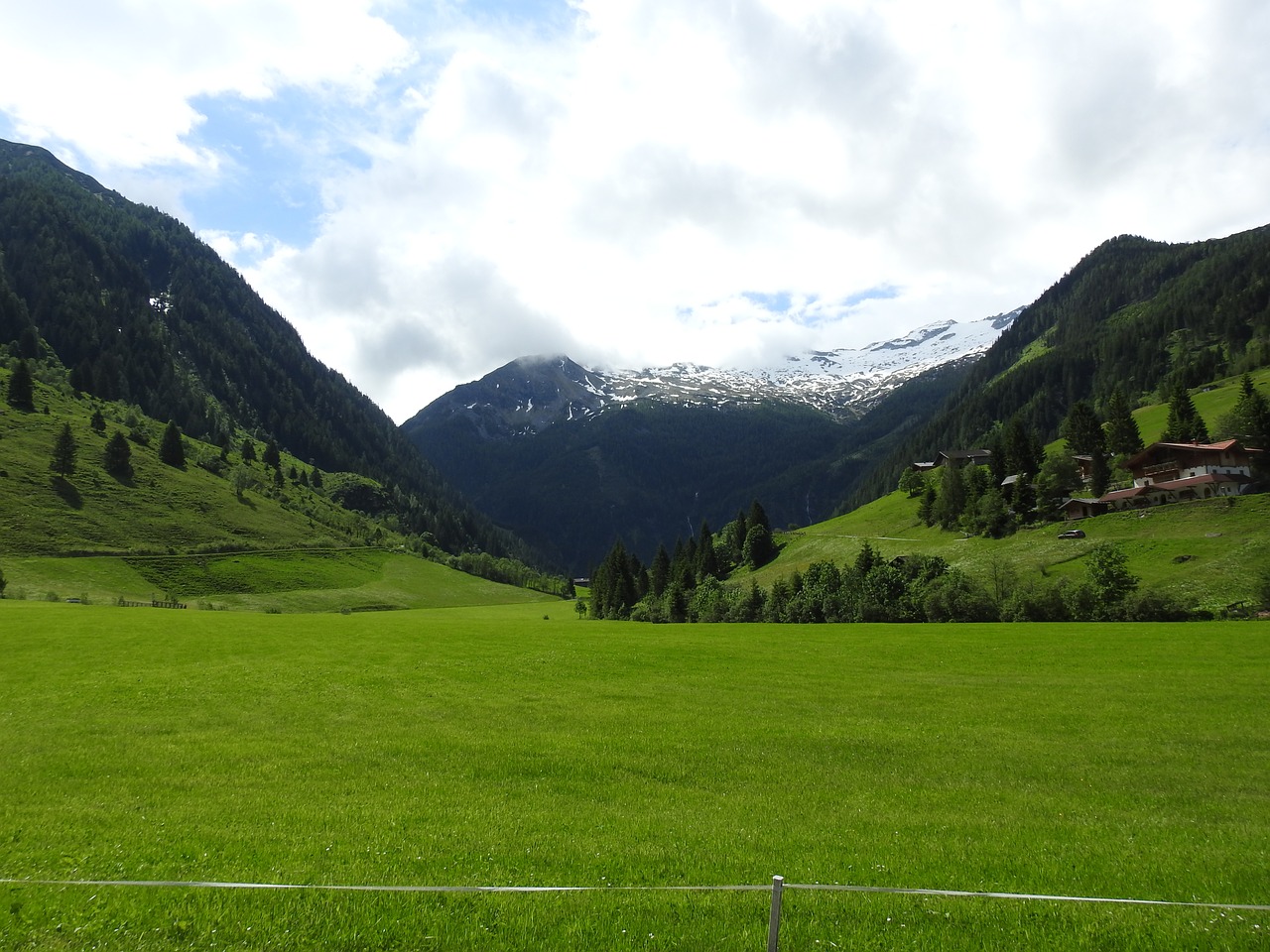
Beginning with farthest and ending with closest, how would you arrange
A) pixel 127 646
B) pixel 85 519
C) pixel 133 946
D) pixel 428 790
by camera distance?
1. pixel 85 519
2. pixel 127 646
3. pixel 428 790
4. pixel 133 946

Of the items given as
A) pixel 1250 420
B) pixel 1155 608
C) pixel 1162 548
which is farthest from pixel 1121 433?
pixel 1155 608

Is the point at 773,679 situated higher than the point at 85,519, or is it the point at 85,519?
the point at 85,519

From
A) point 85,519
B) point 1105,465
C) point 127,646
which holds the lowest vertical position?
point 127,646

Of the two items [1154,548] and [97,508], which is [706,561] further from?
[97,508]

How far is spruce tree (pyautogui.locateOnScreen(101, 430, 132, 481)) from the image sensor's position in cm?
18475

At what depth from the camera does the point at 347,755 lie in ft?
74.3

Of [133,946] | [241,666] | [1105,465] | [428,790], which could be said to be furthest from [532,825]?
[1105,465]

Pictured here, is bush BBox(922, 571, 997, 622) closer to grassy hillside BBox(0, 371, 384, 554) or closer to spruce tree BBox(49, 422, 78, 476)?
grassy hillside BBox(0, 371, 384, 554)

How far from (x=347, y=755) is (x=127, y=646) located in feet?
Result: 126

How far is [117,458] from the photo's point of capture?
187000mm

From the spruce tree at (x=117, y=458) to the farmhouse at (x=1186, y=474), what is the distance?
226 meters

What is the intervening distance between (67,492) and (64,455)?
44.0 ft

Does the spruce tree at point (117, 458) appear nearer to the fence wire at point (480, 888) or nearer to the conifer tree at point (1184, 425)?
the fence wire at point (480, 888)

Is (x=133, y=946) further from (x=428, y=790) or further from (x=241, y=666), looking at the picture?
(x=241, y=666)
